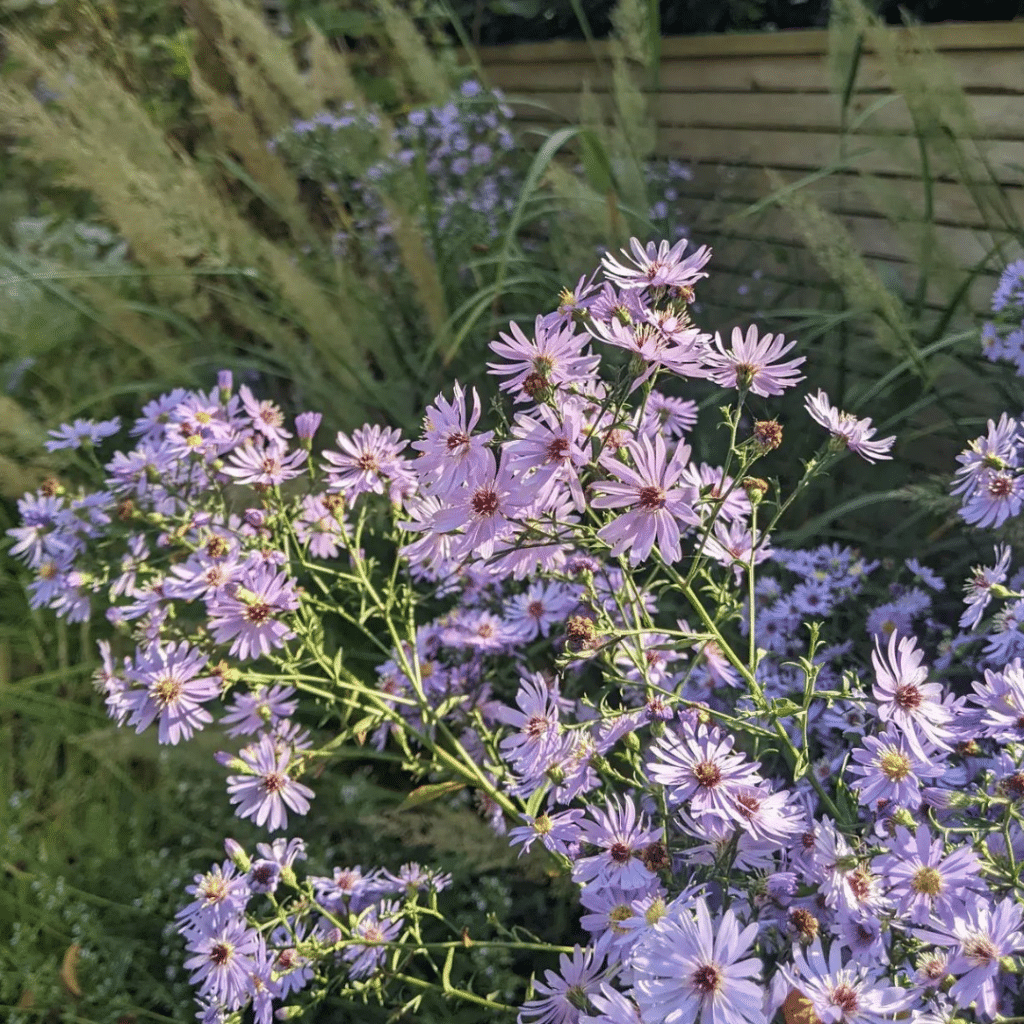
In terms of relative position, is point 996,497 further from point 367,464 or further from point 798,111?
point 798,111

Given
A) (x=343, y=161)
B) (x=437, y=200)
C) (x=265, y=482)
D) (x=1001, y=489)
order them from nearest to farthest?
(x=1001, y=489), (x=265, y=482), (x=343, y=161), (x=437, y=200)

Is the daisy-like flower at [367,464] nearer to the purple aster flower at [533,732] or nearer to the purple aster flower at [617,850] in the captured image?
the purple aster flower at [533,732]

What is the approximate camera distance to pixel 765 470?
6.21ft

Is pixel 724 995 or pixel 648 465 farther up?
pixel 648 465

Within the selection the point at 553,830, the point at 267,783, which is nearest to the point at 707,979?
the point at 553,830

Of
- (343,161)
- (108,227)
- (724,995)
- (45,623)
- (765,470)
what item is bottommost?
(45,623)

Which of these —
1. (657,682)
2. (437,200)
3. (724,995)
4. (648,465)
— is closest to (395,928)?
(657,682)

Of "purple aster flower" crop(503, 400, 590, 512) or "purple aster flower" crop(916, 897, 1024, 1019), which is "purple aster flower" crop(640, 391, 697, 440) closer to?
"purple aster flower" crop(503, 400, 590, 512)

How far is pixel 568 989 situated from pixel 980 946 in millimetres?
338

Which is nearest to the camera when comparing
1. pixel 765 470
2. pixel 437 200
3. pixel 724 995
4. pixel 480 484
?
pixel 724 995

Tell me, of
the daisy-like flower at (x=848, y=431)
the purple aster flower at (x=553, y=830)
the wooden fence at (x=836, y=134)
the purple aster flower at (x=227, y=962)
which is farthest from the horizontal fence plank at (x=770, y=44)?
the purple aster flower at (x=227, y=962)

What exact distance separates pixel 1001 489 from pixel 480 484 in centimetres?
58

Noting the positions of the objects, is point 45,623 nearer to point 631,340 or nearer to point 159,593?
point 159,593

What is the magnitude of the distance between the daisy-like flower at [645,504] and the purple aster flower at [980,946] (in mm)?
337
